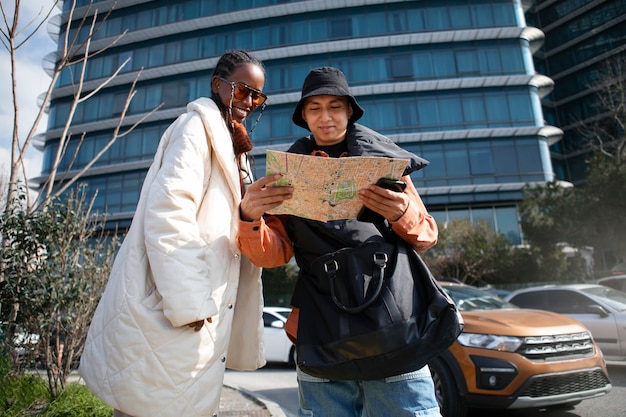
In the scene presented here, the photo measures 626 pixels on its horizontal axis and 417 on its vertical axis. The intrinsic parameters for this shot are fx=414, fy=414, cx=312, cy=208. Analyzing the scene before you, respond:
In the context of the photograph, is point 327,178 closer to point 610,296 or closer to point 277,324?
point 610,296

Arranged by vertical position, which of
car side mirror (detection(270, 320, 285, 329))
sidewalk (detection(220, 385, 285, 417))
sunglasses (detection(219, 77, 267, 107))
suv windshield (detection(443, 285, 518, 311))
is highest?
sunglasses (detection(219, 77, 267, 107))

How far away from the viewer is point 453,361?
414 cm

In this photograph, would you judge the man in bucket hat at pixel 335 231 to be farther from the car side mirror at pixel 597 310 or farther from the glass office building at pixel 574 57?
the glass office building at pixel 574 57

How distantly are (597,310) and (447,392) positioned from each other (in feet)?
15.3

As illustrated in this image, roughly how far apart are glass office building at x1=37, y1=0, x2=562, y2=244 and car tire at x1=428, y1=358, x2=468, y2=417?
2224cm

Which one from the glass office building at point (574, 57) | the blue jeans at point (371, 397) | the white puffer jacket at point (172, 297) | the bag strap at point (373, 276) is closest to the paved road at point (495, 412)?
the blue jeans at point (371, 397)

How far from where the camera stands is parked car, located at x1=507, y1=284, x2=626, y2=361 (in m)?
6.92

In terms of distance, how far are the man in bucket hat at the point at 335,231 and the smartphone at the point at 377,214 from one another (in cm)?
3

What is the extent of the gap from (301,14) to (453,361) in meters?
30.1

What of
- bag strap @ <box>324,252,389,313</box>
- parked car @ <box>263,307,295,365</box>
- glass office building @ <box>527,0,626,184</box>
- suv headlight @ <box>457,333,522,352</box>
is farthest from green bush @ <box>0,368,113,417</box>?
glass office building @ <box>527,0,626,184</box>

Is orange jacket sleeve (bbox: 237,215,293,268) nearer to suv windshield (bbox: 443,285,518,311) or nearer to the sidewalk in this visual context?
the sidewalk

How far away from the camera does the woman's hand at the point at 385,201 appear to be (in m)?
1.52

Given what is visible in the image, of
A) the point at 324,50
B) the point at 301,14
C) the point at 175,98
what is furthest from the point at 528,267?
the point at 175,98

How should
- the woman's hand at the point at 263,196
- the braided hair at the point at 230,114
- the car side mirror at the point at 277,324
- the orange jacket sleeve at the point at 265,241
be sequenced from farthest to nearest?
1. the car side mirror at the point at 277,324
2. the braided hair at the point at 230,114
3. the orange jacket sleeve at the point at 265,241
4. the woman's hand at the point at 263,196
